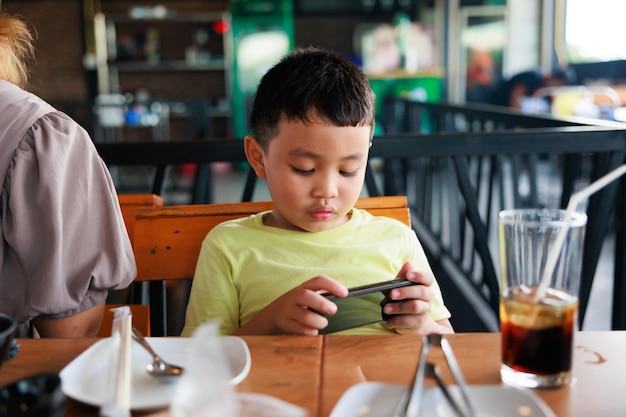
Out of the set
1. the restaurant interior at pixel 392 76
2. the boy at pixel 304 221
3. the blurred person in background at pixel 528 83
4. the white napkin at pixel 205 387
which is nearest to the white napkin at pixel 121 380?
the white napkin at pixel 205 387

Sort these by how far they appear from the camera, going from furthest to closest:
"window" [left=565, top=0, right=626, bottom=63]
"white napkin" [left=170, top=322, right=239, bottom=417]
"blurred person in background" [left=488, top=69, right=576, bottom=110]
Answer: "blurred person in background" [left=488, top=69, right=576, bottom=110] → "window" [left=565, top=0, right=626, bottom=63] → "white napkin" [left=170, top=322, right=239, bottom=417]

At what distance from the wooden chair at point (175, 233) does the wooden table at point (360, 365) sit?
517mm

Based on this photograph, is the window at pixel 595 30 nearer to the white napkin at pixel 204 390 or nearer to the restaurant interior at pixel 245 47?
the restaurant interior at pixel 245 47

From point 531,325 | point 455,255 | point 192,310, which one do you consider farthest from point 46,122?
point 455,255

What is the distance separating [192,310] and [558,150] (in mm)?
1200

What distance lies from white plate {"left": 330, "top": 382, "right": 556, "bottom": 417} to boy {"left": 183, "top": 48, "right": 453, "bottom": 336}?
40 cm

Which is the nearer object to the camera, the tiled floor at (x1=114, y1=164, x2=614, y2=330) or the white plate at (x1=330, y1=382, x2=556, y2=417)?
the white plate at (x1=330, y1=382, x2=556, y2=417)

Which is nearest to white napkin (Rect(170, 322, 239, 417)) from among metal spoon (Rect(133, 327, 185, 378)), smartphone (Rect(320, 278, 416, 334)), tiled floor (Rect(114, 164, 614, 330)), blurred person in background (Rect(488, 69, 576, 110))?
metal spoon (Rect(133, 327, 185, 378))

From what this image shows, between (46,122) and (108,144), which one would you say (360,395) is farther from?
(108,144)

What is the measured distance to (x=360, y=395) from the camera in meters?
0.71

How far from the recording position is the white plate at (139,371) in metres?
0.72

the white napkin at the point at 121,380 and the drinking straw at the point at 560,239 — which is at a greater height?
the drinking straw at the point at 560,239

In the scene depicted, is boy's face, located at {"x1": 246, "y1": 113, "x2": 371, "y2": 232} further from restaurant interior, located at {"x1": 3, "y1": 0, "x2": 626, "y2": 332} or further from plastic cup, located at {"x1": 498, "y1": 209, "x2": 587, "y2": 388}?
restaurant interior, located at {"x1": 3, "y1": 0, "x2": 626, "y2": 332}

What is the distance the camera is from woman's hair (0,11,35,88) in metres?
1.31
